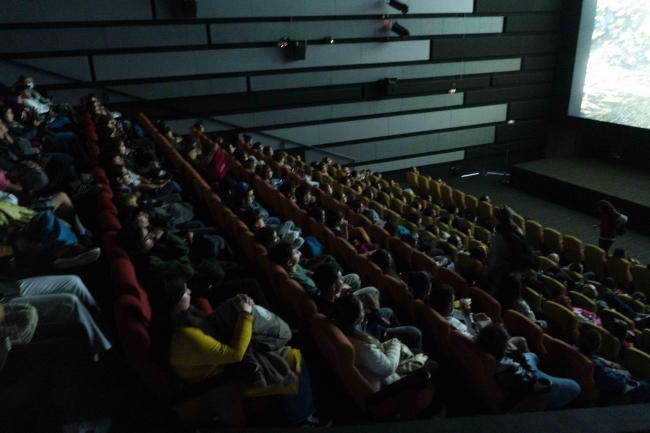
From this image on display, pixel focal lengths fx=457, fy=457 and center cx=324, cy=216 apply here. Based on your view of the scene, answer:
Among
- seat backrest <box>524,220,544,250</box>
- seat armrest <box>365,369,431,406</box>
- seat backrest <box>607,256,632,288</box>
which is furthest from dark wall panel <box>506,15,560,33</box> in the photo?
seat armrest <box>365,369,431,406</box>

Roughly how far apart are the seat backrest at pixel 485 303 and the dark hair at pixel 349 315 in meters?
1.10

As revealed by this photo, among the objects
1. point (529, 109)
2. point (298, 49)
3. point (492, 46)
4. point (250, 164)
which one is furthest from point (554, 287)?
point (529, 109)

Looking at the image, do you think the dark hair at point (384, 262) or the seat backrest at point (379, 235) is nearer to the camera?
the dark hair at point (384, 262)

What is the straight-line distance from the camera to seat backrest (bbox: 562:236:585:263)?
15.7 ft

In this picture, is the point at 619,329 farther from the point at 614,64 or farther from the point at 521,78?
the point at 521,78

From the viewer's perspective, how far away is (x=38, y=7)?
19.3ft

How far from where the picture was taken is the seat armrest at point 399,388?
1790 millimetres

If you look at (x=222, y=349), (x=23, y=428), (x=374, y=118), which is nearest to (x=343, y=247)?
(x=222, y=349)

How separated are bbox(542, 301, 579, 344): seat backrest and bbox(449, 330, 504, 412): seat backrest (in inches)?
39.9

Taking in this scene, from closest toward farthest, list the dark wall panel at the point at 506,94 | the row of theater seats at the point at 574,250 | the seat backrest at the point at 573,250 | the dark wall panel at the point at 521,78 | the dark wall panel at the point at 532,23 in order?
the row of theater seats at the point at 574,250 → the seat backrest at the point at 573,250 → the dark wall panel at the point at 532,23 → the dark wall panel at the point at 506,94 → the dark wall panel at the point at 521,78

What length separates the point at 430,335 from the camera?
96.7 inches

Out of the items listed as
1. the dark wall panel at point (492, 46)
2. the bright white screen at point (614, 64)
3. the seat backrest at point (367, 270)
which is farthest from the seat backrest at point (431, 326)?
the bright white screen at point (614, 64)

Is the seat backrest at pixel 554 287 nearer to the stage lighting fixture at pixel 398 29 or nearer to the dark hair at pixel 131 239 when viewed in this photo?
the dark hair at pixel 131 239

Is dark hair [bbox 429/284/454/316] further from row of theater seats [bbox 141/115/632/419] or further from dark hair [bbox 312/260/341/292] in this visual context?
dark hair [bbox 312/260/341/292]
